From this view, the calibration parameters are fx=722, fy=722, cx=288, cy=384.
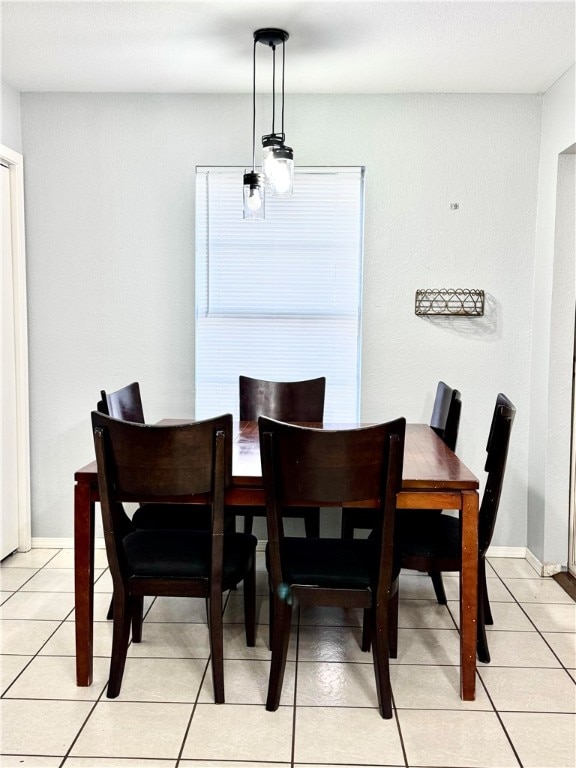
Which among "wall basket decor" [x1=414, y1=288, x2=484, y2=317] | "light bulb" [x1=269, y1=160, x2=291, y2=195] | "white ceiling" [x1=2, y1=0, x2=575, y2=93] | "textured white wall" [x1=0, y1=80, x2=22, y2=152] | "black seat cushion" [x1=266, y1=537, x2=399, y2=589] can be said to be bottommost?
"black seat cushion" [x1=266, y1=537, x2=399, y2=589]

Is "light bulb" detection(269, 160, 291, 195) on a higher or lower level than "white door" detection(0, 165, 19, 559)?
higher

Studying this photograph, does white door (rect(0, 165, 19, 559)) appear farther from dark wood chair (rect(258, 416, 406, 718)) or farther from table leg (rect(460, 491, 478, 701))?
table leg (rect(460, 491, 478, 701))

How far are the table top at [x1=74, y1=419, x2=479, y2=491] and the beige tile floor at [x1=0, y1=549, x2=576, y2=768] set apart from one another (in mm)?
702

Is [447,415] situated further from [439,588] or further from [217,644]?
[217,644]

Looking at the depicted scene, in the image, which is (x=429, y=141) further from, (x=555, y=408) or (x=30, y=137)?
(x=30, y=137)

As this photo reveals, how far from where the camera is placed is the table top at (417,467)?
2.30 meters

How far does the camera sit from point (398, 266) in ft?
12.2

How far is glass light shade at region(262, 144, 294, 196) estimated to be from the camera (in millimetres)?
2768

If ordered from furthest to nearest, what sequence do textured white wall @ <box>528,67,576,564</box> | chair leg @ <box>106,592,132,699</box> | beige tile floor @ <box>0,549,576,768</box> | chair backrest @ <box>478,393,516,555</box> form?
textured white wall @ <box>528,67,576,564</box>, chair backrest @ <box>478,393,516,555</box>, chair leg @ <box>106,592,132,699</box>, beige tile floor @ <box>0,549,576,768</box>

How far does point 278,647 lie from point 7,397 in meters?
2.09

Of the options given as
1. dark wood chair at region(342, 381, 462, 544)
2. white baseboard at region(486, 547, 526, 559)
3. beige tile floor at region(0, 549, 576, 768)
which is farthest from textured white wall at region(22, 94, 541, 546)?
beige tile floor at region(0, 549, 576, 768)

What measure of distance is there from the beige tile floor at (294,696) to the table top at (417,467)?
702mm

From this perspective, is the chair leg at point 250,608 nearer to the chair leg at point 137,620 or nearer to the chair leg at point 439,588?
the chair leg at point 137,620

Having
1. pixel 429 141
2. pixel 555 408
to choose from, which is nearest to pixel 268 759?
pixel 555 408
